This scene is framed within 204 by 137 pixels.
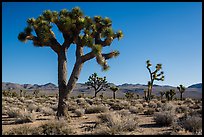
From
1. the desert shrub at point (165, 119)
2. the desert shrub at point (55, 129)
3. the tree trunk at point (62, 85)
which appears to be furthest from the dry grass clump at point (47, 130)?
the tree trunk at point (62, 85)

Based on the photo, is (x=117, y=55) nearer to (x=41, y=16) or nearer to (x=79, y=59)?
(x=79, y=59)

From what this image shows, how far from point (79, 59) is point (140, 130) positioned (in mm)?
5371

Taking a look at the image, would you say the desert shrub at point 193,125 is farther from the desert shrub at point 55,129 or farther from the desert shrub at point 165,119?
the desert shrub at point 55,129

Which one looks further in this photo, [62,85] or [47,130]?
[62,85]

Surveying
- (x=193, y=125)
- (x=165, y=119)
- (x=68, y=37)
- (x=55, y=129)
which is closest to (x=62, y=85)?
(x=68, y=37)

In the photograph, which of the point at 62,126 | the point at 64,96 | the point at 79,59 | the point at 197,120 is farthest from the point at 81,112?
the point at 197,120

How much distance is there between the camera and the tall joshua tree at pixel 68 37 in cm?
1402

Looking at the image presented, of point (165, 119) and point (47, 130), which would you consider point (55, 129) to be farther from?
point (165, 119)

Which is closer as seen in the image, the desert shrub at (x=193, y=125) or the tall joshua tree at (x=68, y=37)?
the desert shrub at (x=193, y=125)

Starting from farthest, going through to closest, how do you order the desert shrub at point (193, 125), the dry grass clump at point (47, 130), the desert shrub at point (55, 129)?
the desert shrub at point (193, 125), the desert shrub at point (55, 129), the dry grass clump at point (47, 130)

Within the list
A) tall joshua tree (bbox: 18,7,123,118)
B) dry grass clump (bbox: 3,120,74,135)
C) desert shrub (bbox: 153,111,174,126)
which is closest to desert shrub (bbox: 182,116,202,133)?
desert shrub (bbox: 153,111,174,126)

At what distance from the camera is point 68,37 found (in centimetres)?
1465

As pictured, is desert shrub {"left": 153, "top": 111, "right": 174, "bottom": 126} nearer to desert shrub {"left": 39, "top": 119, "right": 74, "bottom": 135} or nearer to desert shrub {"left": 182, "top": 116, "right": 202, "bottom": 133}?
desert shrub {"left": 182, "top": 116, "right": 202, "bottom": 133}

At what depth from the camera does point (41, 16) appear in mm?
14492
